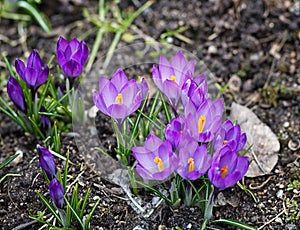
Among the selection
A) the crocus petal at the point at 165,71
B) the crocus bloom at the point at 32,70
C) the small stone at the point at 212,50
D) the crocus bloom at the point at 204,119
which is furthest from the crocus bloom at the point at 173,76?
the small stone at the point at 212,50

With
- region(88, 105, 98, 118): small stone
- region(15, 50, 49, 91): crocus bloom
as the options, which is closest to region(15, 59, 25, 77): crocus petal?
region(15, 50, 49, 91): crocus bloom

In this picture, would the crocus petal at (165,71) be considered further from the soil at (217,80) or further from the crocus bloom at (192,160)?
the soil at (217,80)

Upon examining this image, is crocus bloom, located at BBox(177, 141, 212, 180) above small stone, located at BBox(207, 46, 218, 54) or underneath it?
above

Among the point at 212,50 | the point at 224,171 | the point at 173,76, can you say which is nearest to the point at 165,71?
the point at 173,76

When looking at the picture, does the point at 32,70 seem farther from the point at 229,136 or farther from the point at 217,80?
the point at 217,80

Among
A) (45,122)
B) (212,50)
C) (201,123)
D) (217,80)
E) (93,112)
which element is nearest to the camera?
(201,123)

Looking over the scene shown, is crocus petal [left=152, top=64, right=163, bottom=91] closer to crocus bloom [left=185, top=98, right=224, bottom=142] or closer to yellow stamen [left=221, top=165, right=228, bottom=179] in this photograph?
crocus bloom [left=185, top=98, right=224, bottom=142]

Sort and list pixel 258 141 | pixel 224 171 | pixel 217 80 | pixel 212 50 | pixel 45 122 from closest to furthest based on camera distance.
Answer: pixel 224 171, pixel 45 122, pixel 258 141, pixel 217 80, pixel 212 50
